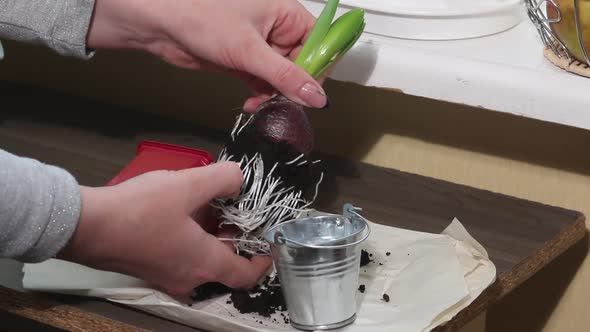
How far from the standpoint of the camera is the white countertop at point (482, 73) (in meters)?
0.93

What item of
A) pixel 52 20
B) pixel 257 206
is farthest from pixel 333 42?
pixel 52 20

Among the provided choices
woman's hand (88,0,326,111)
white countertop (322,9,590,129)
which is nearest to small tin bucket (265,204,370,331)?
woman's hand (88,0,326,111)

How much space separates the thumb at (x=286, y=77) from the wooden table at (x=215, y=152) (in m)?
0.17

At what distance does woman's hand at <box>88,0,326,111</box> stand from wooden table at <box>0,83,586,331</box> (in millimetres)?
148

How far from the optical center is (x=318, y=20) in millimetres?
898

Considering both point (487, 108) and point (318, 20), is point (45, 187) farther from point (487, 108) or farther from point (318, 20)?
point (487, 108)

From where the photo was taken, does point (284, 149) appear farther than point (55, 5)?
No

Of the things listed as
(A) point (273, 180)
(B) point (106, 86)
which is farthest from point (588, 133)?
(B) point (106, 86)

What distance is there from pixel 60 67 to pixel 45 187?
0.68 m

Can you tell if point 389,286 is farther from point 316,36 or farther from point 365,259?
point 316,36

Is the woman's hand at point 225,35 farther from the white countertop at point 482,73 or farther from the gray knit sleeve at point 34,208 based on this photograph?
the gray knit sleeve at point 34,208

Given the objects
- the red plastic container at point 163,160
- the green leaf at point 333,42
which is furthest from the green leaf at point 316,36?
the red plastic container at point 163,160

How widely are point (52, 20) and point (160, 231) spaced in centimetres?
32

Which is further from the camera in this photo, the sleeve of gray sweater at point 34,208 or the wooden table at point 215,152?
the wooden table at point 215,152
